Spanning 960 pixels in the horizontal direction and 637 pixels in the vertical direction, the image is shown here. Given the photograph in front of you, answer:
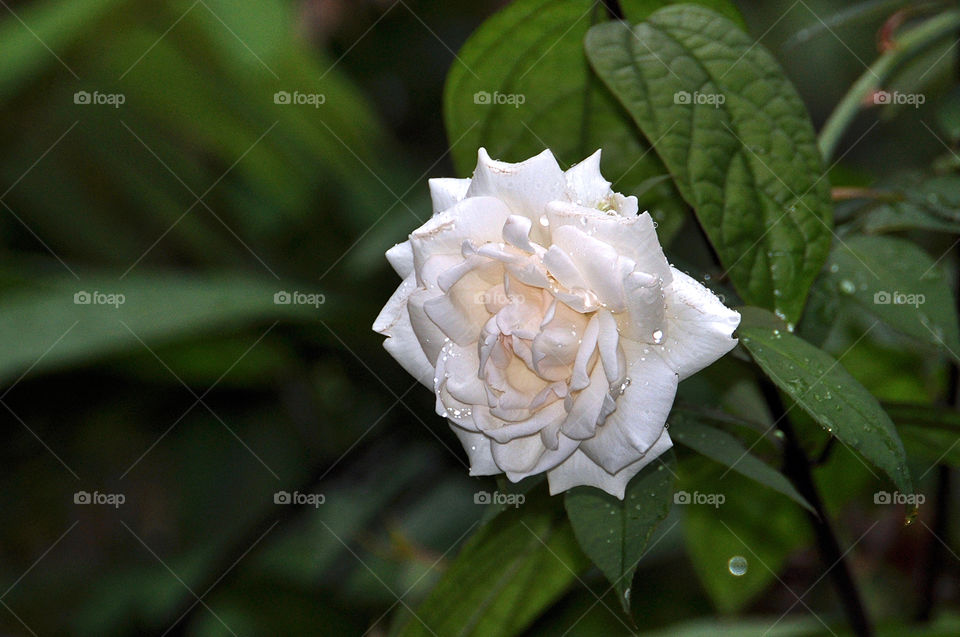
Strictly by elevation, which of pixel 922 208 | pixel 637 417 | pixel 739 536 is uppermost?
pixel 637 417

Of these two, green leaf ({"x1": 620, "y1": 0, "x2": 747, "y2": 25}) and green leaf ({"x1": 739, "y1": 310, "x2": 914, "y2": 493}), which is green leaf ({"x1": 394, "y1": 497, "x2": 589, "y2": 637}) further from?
green leaf ({"x1": 620, "y1": 0, "x2": 747, "y2": 25})

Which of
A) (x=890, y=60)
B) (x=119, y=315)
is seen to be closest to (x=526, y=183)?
(x=890, y=60)

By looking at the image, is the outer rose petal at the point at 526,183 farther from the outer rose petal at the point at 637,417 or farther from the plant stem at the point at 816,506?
the plant stem at the point at 816,506

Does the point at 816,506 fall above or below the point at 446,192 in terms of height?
below

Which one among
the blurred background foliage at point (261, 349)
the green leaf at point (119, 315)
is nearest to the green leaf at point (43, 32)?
the blurred background foliage at point (261, 349)

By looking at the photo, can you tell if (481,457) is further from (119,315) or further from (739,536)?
(119,315)

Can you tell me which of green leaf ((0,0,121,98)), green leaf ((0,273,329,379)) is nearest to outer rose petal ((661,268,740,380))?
green leaf ((0,273,329,379))

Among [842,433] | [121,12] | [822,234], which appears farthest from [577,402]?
[121,12]
